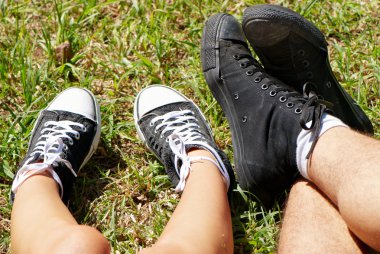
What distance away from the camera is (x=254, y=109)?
2.34 metres

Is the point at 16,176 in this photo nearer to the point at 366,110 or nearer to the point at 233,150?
the point at 233,150

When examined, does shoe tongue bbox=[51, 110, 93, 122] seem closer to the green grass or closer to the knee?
the green grass

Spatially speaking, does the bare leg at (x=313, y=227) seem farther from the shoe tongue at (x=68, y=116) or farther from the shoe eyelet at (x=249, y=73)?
the shoe tongue at (x=68, y=116)

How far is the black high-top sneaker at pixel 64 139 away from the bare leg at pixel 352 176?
0.91m

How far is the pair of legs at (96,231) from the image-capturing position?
5.42 feet

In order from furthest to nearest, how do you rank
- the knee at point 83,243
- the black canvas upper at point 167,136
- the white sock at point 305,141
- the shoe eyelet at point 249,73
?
the shoe eyelet at point 249,73
the black canvas upper at point 167,136
the white sock at point 305,141
the knee at point 83,243

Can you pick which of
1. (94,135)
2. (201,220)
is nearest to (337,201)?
(201,220)

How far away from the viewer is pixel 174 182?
7.45 ft

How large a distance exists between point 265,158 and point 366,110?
58cm

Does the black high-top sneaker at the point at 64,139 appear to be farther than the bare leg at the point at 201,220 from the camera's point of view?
Yes

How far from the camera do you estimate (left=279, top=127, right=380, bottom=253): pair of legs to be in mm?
1749

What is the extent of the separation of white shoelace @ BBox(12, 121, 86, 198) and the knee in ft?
1.98

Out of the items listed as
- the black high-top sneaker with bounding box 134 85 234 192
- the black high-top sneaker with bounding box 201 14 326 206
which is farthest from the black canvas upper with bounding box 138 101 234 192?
the black high-top sneaker with bounding box 201 14 326 206

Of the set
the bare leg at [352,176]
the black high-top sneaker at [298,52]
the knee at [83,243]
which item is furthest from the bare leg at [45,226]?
the black high-top sneaker at [298,52]
